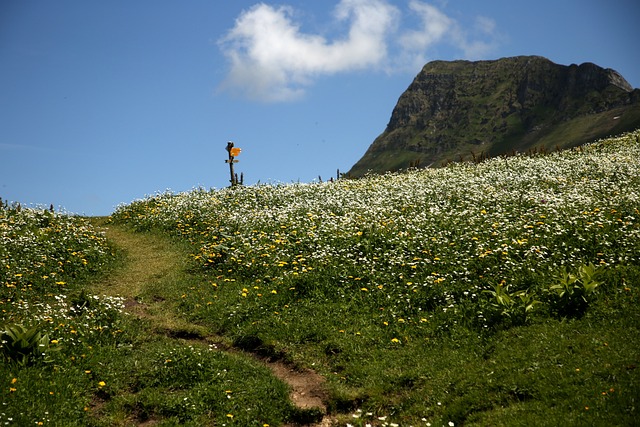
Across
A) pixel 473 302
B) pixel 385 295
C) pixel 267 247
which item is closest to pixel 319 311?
pixel 385 295

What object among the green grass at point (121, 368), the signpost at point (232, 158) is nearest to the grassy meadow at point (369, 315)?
the green grass at point (121, 368)

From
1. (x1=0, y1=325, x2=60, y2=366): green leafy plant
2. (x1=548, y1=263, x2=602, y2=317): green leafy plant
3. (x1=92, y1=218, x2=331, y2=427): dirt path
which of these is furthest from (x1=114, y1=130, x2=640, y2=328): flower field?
(x1=0, y1=325, x2=60, y2=366): green leafy plant

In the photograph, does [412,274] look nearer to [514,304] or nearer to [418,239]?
[418,239]

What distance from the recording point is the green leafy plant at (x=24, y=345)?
1085 centimetres

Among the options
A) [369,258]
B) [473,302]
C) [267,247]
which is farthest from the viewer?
[267,247]

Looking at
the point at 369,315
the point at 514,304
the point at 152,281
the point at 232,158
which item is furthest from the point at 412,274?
the point at 232,158

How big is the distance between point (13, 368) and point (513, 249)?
13.6 meters

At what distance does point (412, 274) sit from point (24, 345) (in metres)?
10.3

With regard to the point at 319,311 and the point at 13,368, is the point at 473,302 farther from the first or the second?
the point at 13,368

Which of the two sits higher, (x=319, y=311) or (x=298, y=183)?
(x=298, y=183)

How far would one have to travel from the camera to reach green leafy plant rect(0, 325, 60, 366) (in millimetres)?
10852

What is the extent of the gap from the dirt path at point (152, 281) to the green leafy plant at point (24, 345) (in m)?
3.41

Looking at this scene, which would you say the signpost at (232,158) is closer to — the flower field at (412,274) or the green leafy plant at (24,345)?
the flower field at (412,274)

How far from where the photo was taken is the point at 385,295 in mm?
14664
